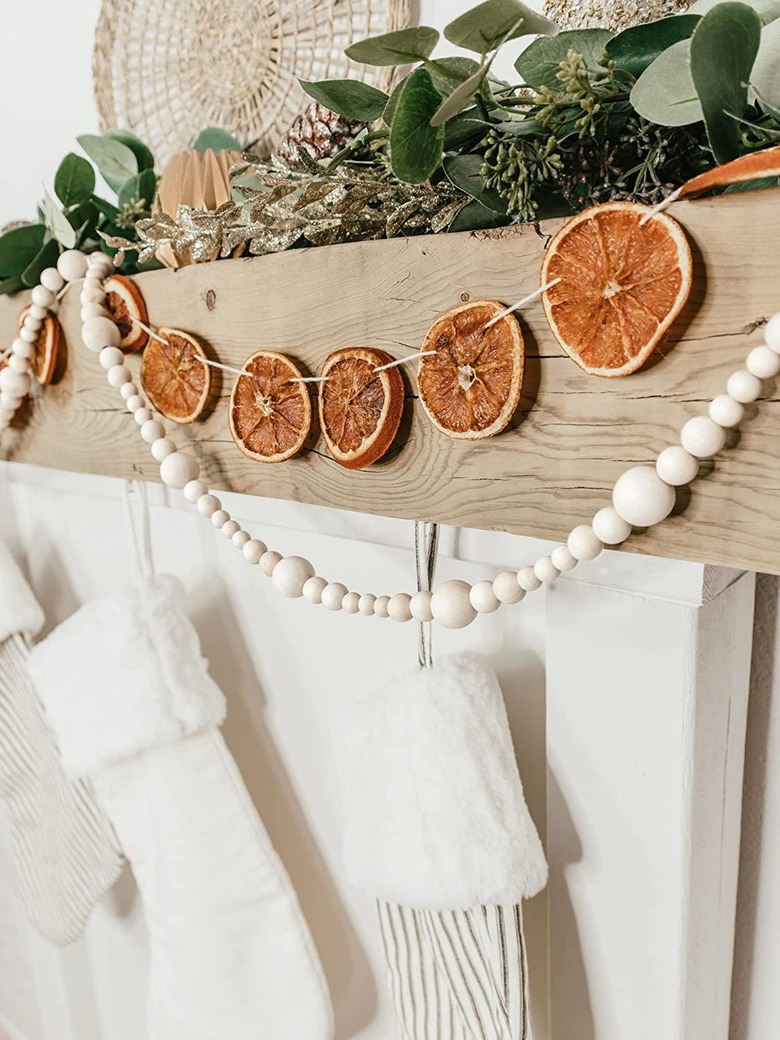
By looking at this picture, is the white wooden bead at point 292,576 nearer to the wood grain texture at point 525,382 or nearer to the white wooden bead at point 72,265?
the wood grain texture at point 525,382

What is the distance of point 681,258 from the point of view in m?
0.33

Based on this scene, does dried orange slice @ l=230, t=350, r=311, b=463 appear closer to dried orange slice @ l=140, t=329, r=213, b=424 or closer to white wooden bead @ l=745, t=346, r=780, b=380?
dried orange slice @ l=140, t=329, r=213, b=424

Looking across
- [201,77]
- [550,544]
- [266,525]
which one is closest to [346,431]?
[550,544]

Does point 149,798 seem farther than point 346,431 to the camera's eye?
Yes

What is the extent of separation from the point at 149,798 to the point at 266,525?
278 mm

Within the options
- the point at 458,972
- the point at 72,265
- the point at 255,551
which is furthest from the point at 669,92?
the point at 458,972

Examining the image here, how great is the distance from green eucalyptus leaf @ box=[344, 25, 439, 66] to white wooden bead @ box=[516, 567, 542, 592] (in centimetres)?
25

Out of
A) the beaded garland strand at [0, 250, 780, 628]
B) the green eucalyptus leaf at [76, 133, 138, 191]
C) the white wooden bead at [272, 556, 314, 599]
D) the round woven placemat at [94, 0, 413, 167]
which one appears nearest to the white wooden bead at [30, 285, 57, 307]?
the beaded garland strand at [0, 250, 780, 628]

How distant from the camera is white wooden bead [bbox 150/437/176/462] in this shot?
55 cm

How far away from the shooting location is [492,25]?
0.35 metres

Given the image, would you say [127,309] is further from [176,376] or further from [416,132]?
[416,132]

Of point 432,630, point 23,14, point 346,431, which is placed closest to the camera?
point 346,431

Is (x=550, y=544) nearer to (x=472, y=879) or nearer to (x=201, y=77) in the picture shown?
(x=472, y=879)

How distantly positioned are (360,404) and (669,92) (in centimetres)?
21
